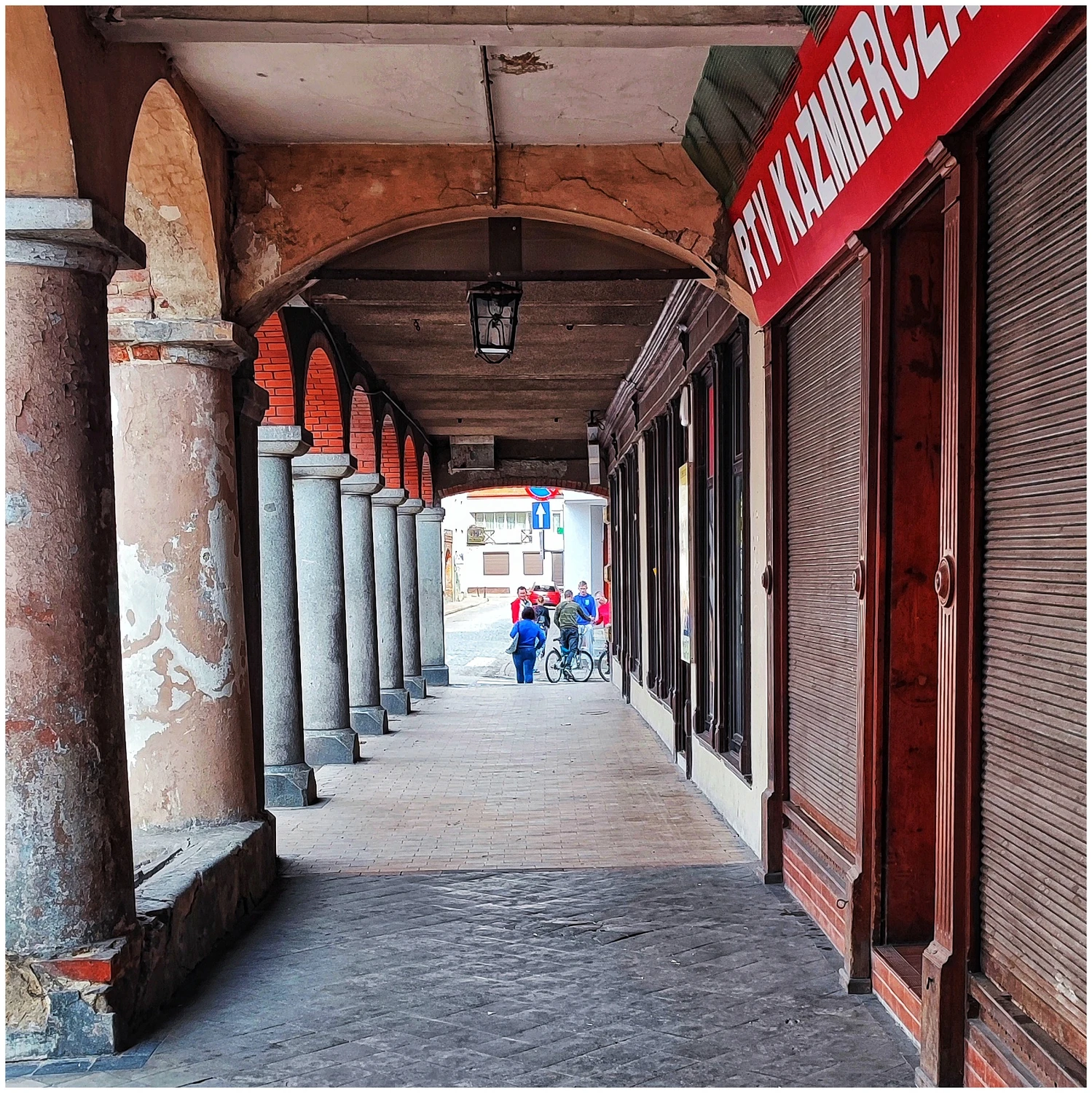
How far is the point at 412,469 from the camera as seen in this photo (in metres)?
15.7

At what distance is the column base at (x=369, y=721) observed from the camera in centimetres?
1148

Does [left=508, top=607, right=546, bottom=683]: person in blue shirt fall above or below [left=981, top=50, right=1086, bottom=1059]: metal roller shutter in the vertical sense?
below

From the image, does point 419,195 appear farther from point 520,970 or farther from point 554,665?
point 554,665

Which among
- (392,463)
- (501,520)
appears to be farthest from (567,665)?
(501,520)

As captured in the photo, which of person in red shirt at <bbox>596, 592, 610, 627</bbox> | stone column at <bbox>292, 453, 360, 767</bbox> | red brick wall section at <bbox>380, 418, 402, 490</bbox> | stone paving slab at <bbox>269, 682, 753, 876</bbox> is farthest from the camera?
person in red shirt at <bbox>596, 592, 610, 627</bbox>

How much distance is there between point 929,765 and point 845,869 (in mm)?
657

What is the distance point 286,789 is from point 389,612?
557 cm

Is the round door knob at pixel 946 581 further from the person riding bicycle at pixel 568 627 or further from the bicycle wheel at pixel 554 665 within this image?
the bicycle wheel at pixel 554 665

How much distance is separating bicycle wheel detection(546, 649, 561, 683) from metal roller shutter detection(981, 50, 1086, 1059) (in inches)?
616

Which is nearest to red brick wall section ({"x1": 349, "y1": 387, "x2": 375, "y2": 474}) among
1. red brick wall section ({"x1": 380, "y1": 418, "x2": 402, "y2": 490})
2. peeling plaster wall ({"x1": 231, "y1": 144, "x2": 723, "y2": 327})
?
red brick wall section ({"x1": 380, "y1": 418, "x2": 402, "y2": 490})

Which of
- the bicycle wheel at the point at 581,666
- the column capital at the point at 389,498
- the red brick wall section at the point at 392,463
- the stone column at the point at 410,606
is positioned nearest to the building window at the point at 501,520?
the bicycle wheel at the point at 581,666

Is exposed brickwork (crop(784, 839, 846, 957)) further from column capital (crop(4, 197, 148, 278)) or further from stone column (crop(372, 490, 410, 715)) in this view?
stone column (crop(372, 490, 410, 715))

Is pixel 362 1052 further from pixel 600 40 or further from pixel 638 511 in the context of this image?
pixel 638 511

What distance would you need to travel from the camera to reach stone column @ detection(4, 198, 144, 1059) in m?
3.50
